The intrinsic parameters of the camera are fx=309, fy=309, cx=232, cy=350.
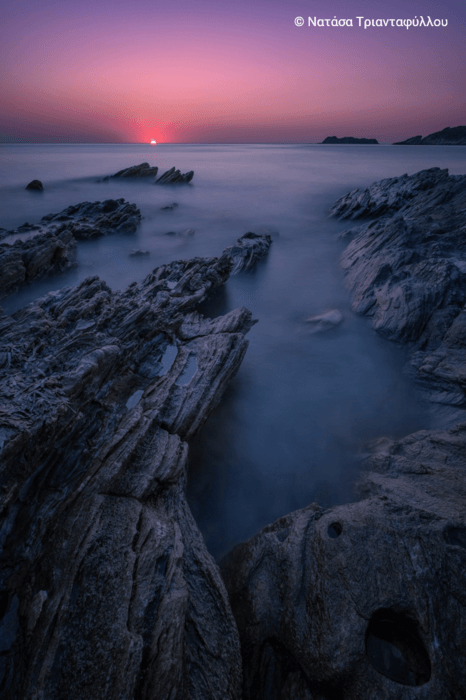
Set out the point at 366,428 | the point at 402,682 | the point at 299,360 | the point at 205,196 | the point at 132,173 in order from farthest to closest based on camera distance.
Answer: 1. the point at 132,173
2. the point at 205,196
3. the point at 299,360
4. the point at 366,428
5. the point at 402,682

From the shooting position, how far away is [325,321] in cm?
1297

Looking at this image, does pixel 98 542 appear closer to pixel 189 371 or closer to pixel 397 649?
pixel 397 649

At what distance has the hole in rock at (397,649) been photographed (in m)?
3.73

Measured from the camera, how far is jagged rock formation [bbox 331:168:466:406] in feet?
31.0

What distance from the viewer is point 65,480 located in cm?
462

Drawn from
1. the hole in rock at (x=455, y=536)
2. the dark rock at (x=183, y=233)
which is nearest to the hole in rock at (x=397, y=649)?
the hole in rock at (x=455, y=536)

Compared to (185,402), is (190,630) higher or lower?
lower

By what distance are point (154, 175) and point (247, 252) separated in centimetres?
4200

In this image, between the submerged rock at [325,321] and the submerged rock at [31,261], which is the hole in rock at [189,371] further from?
the submerged rock at [31,261]

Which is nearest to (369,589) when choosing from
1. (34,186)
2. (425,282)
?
(425,282)

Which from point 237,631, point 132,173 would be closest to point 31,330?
point 237,631

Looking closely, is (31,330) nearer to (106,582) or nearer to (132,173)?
(106,582)

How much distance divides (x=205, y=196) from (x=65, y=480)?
39.0 m

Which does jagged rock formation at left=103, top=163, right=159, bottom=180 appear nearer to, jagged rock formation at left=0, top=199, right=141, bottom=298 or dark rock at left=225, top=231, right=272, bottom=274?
jagged rock formation at left=0, top=199, right=141, bottom=298
